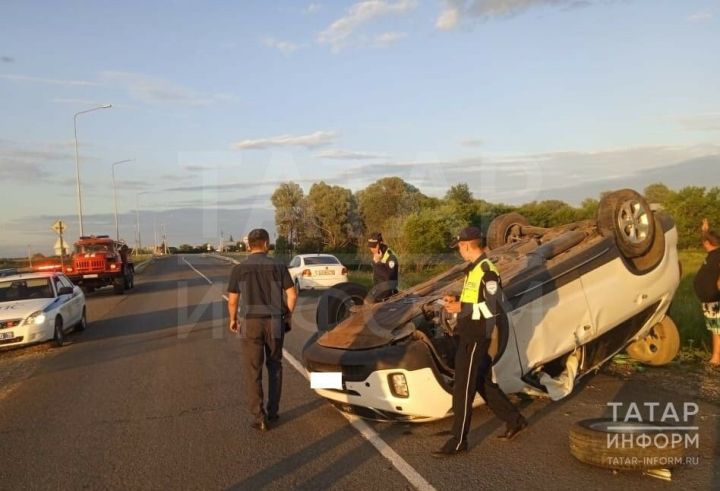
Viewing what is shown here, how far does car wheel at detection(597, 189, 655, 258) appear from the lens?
6.80 m

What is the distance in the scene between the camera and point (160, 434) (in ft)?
20.3

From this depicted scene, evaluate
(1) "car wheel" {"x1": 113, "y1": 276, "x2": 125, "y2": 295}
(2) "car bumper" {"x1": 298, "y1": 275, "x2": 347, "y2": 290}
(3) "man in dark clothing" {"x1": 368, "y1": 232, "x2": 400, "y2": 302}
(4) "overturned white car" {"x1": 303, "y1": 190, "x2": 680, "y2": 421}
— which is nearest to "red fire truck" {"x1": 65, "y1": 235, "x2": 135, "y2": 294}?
(1) "car wheel" {"x1": 113, "y1": 276, "x2": 125, "y2": 295}

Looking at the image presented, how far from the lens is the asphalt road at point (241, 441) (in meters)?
4.80

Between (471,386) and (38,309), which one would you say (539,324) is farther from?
(38,309)

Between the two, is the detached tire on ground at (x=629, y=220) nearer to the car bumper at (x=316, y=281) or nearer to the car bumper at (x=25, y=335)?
the car bumper at (x=25, y=335)

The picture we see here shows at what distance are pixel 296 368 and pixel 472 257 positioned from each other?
4249 mm

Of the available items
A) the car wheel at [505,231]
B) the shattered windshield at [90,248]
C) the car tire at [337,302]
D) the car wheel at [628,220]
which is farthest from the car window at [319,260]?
the car wheel at [628,220]

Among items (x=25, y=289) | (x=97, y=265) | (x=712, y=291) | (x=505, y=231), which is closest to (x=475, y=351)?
(x=505, y=231)

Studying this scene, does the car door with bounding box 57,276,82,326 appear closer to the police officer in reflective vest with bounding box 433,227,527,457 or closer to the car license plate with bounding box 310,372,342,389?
the car license plate with bounding box 310,372,342,389

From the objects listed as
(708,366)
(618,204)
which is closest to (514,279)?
(618,204)

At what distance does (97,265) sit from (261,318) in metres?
21.7

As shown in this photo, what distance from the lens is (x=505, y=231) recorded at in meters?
8.50

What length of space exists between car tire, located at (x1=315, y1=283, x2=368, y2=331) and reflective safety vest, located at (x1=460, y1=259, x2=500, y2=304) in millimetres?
2719

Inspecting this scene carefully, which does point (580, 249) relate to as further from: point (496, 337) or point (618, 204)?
point (496, 337)
